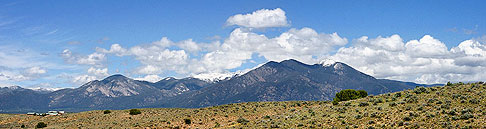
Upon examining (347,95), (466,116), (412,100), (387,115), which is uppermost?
(347,95)

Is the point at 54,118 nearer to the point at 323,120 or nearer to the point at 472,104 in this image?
the point at 323,120

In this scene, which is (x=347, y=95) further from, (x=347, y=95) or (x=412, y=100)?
(x=412, y=100)

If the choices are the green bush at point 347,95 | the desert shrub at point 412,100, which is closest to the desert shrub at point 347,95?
the green bush at point 347,95

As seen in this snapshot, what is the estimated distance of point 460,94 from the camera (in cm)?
4766

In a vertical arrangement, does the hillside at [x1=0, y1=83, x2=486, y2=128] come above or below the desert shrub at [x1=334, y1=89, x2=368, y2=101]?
below

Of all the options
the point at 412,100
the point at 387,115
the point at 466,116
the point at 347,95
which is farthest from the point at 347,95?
the point at 466,116

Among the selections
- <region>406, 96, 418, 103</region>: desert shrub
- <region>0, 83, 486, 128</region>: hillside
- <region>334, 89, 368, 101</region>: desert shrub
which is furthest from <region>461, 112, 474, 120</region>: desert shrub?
<region>334, 89, 368, 101</region>: desert shrub

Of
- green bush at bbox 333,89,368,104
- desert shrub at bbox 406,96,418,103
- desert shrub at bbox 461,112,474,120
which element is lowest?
desert shrub at bbox 461,112,474,120

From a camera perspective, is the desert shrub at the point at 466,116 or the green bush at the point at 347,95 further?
the green bush at the point at 347,95

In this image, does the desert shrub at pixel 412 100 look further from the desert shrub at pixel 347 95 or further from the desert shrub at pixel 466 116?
the desert shrub at pixel 347 95

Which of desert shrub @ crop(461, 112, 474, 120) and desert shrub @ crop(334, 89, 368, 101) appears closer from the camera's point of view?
desert shrub @ crop(461, 112, 474, 120)

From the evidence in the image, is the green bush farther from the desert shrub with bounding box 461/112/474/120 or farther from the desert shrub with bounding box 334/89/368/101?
the desert shrub with bounding box 461/112/474/120

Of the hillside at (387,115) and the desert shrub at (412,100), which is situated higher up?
the desert shrub at (412,100)

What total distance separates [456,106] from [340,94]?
3730 cm
